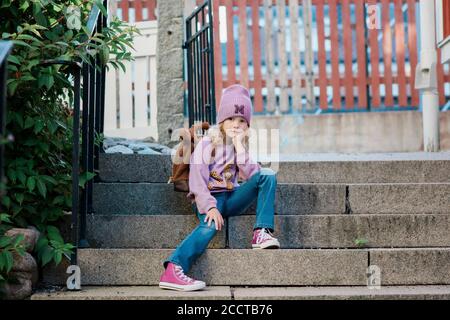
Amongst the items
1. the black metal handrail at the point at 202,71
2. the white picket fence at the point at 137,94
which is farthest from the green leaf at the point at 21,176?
the white picket fence at the point at 137,94

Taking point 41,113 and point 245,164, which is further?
point 245,164

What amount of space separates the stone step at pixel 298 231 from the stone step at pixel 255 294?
0.44 meters

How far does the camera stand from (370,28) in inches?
340

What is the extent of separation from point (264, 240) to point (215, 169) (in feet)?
1.68

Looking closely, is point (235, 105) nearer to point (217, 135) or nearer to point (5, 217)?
point (217, 135)

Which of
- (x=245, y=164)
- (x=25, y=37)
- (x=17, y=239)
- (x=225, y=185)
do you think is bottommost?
(x=17, y=239)

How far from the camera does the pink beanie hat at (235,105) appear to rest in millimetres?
Result: 4113

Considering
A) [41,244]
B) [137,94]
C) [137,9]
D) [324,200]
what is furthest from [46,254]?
[137,9]

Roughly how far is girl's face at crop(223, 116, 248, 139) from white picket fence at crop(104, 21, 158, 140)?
122 inches

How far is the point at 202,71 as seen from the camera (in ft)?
19.0

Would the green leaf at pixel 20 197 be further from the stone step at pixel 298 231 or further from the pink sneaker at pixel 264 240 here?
the pink sneaker at pixel 264 240
